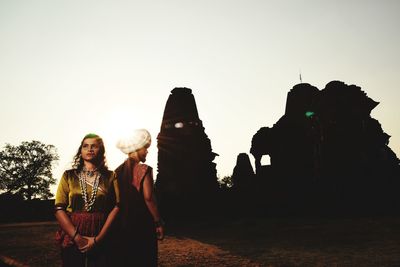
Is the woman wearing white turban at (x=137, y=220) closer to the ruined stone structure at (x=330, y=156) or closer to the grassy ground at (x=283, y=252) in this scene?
the grassy ground at (x=283, y=252)

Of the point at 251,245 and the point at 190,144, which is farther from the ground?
the point at 190,144

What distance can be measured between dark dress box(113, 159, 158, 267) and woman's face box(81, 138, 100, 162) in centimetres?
45

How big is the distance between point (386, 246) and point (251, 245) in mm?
3725

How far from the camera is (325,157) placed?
23.3 m

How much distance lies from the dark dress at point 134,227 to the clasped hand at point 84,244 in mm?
359

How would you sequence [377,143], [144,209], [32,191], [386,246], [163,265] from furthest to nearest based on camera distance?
[32,191], [377,143], [386,246], [163,265], [144,209]

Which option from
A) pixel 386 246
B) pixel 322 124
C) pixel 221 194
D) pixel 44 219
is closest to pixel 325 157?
pixel 322 124

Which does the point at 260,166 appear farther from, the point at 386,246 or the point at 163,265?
the point at 163,265

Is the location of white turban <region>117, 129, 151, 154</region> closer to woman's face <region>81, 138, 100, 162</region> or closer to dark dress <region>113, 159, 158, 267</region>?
dark dress <region>113, 159, 158, 267</region>

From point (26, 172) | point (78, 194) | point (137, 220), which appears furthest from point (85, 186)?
point (26, 172)

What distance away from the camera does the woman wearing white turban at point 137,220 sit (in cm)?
339

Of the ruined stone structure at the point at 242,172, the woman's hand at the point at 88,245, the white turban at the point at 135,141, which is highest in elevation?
the ruined stone structure at the point at 242,172

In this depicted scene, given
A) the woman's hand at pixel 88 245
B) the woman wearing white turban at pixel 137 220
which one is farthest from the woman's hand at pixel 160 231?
the woman's hand at pixel 88 245

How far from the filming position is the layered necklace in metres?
3.09
